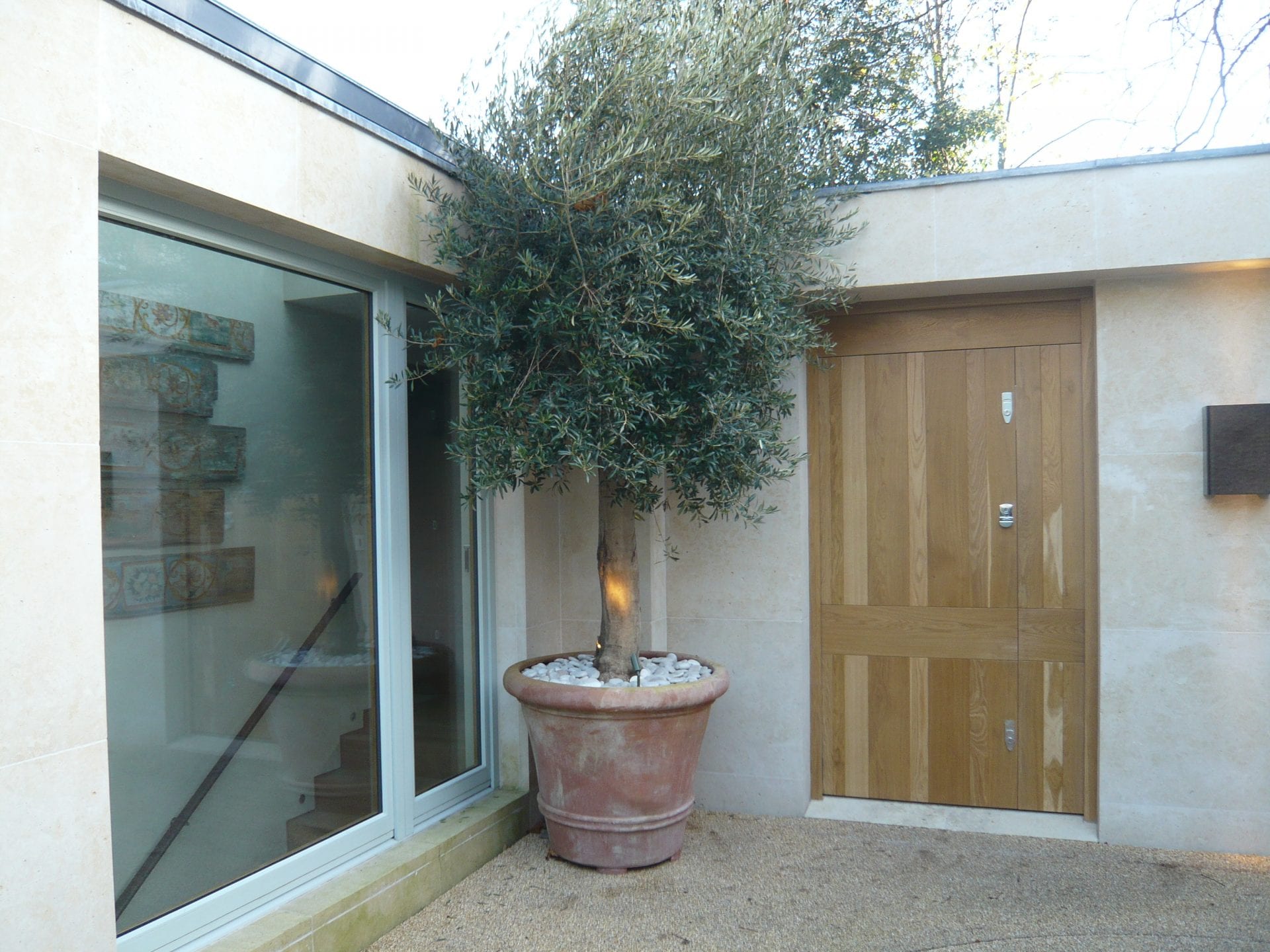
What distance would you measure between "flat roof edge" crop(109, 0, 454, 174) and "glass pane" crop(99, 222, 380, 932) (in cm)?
47

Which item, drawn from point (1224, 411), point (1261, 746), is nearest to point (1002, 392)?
point (1224, 411)

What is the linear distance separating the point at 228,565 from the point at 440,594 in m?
0.98

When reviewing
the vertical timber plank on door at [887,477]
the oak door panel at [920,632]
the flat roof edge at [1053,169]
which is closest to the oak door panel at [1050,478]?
the oak door panel at [920,632]

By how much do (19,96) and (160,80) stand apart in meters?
0.37

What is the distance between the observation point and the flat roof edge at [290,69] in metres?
2.19

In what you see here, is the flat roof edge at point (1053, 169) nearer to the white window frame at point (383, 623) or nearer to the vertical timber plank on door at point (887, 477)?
the vertical timber plank on door at point (887, 477)

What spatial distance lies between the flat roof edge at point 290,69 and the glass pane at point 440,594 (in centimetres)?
57

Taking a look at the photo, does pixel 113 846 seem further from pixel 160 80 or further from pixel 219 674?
pixel 160 80

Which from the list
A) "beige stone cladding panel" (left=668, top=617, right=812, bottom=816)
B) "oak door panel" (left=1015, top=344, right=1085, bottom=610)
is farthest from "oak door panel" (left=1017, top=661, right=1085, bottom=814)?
"beige stone cladding panel" (left=668, top=617, right=812, bottom=816)

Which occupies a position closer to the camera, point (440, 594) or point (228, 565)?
point (228, 565)

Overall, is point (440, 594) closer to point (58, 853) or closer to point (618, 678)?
point (618, 678)

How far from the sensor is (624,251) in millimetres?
2842

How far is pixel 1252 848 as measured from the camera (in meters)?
3.35

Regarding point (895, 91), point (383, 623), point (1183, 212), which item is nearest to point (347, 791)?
point (383, 623)
